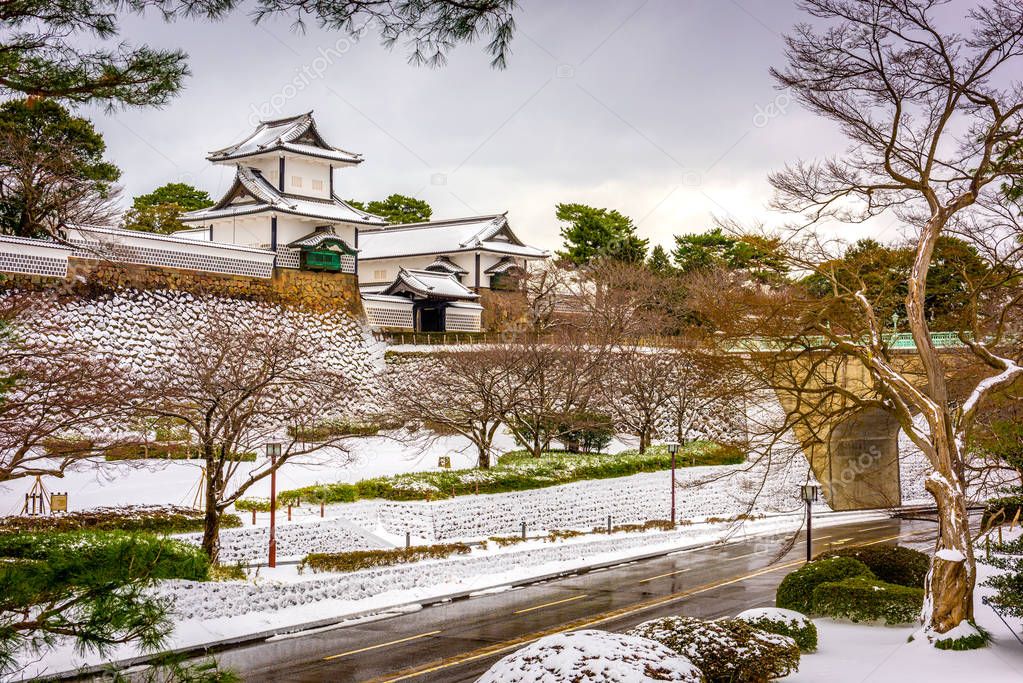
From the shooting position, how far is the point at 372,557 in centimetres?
2400

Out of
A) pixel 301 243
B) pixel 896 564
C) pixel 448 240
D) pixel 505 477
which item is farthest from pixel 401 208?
pixel 896 564

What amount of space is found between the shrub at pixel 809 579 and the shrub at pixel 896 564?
0.91 meters

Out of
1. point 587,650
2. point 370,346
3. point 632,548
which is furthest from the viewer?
point 370,346

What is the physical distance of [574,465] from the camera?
121 ft

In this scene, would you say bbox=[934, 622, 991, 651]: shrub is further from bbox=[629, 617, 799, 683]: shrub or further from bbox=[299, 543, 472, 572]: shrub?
bbox=[299, 543, 472, 572]: shrub

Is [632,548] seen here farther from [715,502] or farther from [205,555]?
[205,555]

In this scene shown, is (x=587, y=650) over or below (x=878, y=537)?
over

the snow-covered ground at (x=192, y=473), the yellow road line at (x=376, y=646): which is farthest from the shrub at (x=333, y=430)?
the yellow road line at (x=376, y=646)

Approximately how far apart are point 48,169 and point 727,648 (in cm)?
1688

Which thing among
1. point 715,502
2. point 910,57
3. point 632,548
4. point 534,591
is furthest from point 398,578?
point 715,502

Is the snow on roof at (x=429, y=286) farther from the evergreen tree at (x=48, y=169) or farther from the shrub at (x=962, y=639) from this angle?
the shrub at (x=962, y=639)

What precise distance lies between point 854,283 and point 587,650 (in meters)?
11.1

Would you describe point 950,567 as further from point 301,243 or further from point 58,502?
point 301,243

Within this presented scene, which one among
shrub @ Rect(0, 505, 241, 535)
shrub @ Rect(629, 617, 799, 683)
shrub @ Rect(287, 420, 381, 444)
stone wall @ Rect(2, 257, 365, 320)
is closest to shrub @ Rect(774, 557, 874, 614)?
shrub @ Rect(629, 617, 799, 683)
